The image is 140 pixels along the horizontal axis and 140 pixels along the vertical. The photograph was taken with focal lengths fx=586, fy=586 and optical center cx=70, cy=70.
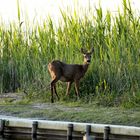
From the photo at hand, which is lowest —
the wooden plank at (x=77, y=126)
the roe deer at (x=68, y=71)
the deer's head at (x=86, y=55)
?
the wooden plank at (x=77, y=126)

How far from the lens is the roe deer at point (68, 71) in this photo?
15789 mm

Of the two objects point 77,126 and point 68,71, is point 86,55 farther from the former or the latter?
point 77,126

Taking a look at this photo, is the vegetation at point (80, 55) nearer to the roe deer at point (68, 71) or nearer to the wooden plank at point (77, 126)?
the roe deer at point (68, 71)

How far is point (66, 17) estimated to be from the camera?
57.7 feet

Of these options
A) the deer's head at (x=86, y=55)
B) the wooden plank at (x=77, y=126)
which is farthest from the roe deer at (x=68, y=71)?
the wooden plank at (x=77, y=126)

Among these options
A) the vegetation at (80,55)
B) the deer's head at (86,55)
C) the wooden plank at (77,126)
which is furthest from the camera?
the deer's head at (86,55)

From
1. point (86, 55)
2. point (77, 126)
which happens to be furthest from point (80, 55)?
point (77, 126)

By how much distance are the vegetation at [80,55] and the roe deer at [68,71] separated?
323mm

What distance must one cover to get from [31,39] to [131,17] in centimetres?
373

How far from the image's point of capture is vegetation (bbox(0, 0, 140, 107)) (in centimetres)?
1528

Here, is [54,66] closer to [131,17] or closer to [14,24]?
[131,17]

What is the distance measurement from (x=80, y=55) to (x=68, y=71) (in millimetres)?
1020

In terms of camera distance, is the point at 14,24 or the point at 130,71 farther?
the point at 14,24

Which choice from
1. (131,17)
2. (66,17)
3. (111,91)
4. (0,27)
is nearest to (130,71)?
(111,91)
